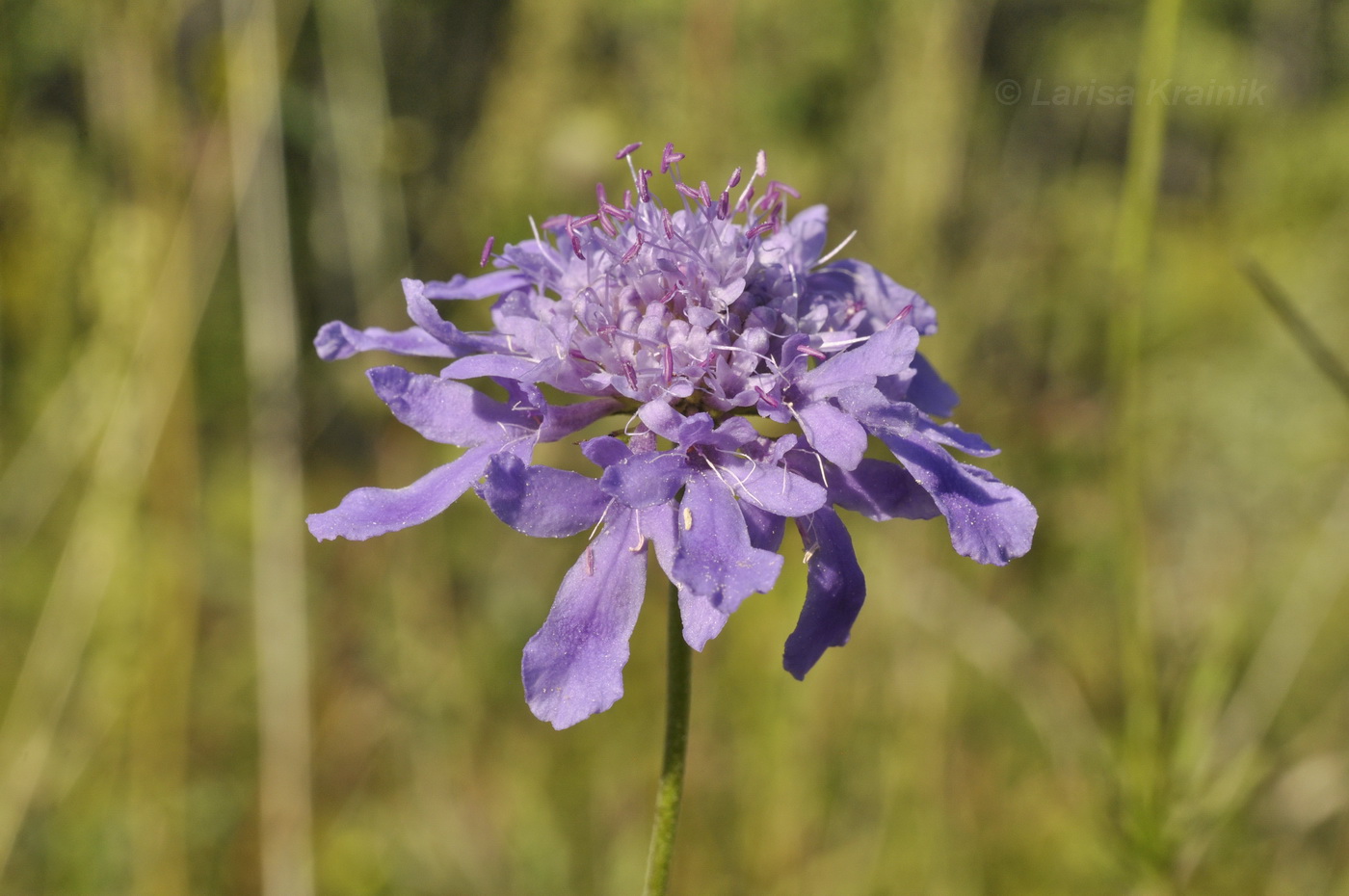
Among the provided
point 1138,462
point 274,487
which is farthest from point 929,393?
point 274,487

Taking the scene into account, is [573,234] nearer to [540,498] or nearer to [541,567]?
[540,498]

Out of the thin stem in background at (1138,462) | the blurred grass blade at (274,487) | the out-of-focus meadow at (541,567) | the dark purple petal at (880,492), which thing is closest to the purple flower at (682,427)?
the dark purple petal at (880,492)

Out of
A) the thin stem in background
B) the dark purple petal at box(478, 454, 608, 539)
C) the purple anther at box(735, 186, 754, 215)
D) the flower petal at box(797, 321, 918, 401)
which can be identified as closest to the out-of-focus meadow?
the thin stem in background

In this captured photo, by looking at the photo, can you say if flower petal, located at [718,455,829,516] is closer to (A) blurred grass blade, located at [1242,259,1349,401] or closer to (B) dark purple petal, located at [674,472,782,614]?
(B) dark purple petal, located at [674,472,782,614]

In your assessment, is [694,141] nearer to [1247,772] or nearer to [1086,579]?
[1247,772]

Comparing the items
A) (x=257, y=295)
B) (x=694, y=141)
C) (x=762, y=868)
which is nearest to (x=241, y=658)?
(x=257, y=295)
